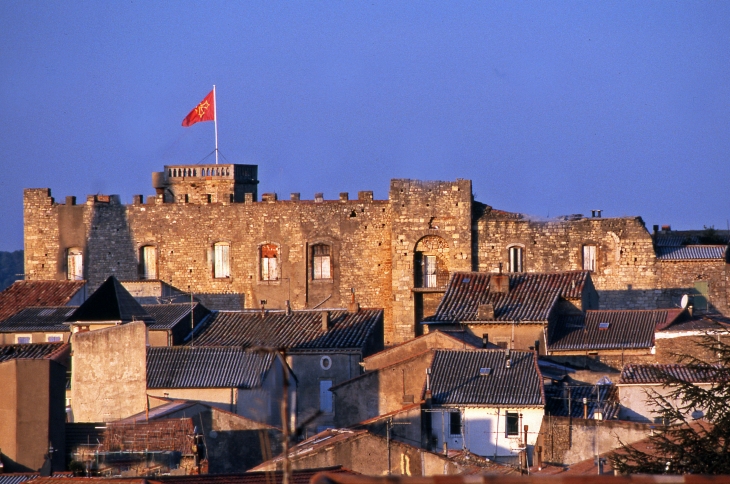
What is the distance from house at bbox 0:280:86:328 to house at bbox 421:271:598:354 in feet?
37.1

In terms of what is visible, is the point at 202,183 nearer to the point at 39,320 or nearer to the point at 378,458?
the point at 39,320

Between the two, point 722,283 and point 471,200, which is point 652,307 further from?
point 471,200

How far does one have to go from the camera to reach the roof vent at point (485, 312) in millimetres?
39031

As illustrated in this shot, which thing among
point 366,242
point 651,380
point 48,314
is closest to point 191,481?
point 651,380

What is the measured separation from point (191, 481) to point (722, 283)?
28752 millimetres

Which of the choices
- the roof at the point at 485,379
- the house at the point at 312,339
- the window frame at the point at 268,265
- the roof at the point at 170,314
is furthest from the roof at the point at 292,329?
the window frame at the point at 268,265

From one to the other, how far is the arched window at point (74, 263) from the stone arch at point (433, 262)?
35.9ft

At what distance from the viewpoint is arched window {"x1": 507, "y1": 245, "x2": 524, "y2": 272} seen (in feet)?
152

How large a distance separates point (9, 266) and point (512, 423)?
235 ft

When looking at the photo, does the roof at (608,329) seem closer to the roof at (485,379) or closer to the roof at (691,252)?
the roof at (485,379)

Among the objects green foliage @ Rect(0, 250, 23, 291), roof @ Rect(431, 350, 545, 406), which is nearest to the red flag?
roof @ Rect(431, 350, 545, 406)

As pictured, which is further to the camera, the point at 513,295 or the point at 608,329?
the point at 513,295

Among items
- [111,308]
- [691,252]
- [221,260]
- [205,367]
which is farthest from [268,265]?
[691,252]

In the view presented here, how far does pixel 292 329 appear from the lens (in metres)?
38.7
